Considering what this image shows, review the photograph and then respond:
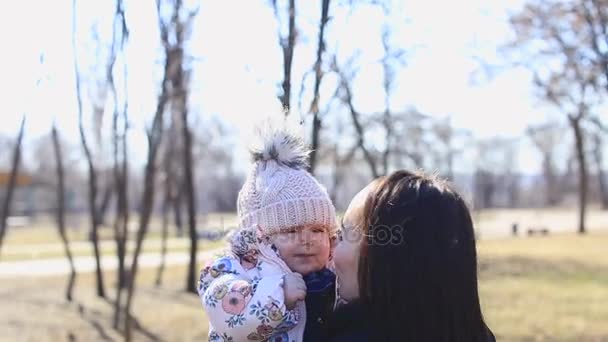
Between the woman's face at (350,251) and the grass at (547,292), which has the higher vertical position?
the woman's face at (350,251)

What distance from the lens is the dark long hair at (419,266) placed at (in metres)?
1.57

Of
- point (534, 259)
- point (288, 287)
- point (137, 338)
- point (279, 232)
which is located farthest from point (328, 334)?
point (534, 259)

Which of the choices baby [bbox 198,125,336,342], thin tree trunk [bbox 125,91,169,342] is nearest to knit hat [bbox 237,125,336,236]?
baby [bbox 198,125,336,342]

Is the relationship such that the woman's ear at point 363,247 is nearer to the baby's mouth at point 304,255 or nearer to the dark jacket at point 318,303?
the dark jacket at point 318,303

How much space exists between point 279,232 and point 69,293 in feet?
35.8

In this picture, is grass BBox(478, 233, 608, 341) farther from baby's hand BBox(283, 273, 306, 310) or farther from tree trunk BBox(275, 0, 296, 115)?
baby's hand BBox(283, 273, 306, 310)

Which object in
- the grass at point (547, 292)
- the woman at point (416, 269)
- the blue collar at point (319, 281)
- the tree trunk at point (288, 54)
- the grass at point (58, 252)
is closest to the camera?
the woman at point (416, 269)

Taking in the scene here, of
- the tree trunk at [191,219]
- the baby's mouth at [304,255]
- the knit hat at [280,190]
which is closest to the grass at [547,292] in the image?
the knit hat at [280,190]

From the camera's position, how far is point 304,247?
196 cm

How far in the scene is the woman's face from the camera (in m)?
1.67

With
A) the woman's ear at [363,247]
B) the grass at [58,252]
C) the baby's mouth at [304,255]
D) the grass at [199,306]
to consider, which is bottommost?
the grass at [58,252]

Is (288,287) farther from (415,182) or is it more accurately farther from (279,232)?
(415,182)

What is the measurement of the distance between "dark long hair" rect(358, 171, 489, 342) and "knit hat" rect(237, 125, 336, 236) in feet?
1.36

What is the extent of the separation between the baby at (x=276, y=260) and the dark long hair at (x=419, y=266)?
208 mm
